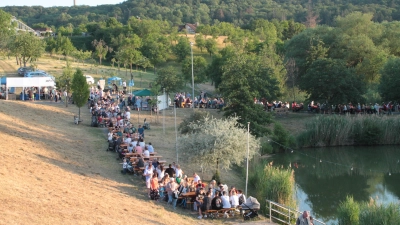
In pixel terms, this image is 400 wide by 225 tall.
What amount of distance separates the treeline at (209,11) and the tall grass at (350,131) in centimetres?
9088

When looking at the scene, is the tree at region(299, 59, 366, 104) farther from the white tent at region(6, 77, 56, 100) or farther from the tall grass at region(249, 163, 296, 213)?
the tall grass at region(249, 163, 296, 213)

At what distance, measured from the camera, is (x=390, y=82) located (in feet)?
130

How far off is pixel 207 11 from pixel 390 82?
134 metres

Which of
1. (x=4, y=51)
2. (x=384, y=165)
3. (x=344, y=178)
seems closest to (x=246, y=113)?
→ (x=344, y=178)

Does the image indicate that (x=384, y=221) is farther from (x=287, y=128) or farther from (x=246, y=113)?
(x=287, y=128)

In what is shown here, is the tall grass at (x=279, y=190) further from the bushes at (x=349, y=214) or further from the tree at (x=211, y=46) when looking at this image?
the tree at (x=211, y=46)

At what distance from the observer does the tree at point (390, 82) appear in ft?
129

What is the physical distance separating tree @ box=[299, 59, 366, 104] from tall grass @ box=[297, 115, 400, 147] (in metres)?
4.50

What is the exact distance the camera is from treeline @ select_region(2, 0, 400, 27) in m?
137

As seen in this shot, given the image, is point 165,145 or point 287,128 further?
point 287,128

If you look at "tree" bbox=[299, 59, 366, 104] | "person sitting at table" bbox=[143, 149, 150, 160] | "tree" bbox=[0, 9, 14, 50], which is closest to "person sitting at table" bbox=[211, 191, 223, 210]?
"person sitting at table" bbox=[143, 149, 150, 160]

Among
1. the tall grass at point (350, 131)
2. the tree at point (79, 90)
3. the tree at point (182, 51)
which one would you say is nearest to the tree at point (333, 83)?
the tall grass at point (350, 131)

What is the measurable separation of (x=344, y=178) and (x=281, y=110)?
12.8 metres

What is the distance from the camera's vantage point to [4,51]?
5644cm
